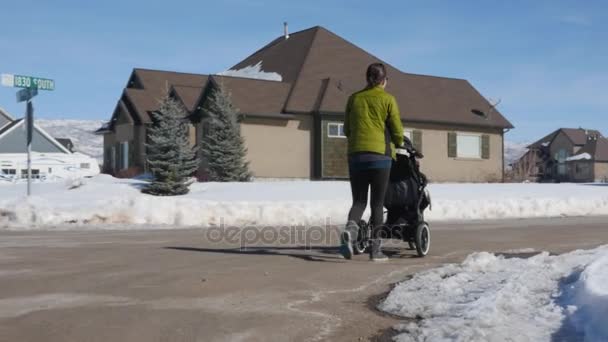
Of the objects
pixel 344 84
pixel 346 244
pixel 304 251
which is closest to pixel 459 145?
pixel 344 84

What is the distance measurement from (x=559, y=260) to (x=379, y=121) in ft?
7.25

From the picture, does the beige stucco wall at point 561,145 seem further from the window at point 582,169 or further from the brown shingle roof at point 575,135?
the window at point 582,169

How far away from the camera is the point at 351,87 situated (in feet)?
117

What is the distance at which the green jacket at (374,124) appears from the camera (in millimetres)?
7500

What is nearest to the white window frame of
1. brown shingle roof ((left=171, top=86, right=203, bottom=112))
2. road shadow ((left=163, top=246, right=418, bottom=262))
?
brown shingle roof ((left=171, top=86, right=203, bottom=112))

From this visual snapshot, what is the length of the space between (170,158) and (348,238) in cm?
1800

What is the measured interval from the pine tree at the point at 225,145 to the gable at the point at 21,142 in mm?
36035

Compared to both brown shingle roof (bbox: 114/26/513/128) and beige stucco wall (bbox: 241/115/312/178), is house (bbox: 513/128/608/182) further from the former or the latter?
beige stucco wall (bbox: 241/115/312/178)

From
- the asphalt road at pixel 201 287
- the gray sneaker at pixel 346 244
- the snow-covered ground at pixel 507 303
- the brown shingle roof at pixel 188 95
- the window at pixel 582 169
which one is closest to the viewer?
the snow-covered ground at pixel 507 303

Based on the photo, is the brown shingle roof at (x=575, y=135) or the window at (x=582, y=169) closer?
the window at (x=582, y=169)

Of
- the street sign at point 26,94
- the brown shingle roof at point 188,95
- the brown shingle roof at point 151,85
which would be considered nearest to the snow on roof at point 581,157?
the brown shingle roof at point 151,85

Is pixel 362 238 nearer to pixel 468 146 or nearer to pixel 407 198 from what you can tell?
pixel 407 198

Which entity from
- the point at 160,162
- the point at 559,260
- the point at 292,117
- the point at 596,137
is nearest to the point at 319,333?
the point at 559,260

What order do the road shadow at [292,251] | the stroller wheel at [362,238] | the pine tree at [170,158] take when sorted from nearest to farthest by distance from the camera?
the stroller wheel at [362,238]
the road shadow at [292,251]
the pine tree at [170,158]
